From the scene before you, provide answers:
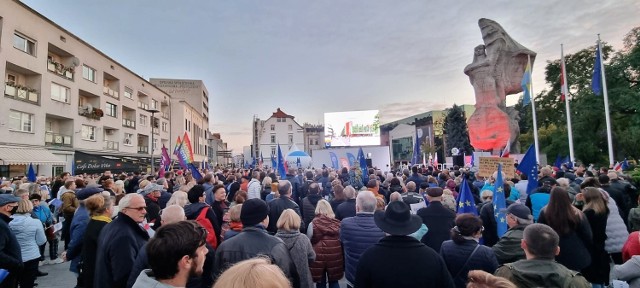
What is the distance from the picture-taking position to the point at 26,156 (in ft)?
69.0

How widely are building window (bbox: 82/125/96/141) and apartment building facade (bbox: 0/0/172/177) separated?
0.26ft

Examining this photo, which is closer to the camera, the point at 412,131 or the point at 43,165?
the point at 43,165

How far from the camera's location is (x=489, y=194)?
675cm

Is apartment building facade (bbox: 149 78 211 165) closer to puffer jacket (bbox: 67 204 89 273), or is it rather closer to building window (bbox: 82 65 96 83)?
building window (bbox: 82 65 96 83)

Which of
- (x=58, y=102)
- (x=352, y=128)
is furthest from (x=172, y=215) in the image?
(x=352, y=128)

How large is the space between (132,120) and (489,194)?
131ft

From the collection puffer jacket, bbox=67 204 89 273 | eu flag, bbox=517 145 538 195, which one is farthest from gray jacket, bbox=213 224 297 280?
eu flag, bbox=517 145 538 195

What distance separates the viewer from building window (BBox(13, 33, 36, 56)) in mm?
21688

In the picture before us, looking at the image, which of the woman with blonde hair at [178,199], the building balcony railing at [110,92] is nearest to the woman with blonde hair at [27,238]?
the woman with blonde hair at [178,199]

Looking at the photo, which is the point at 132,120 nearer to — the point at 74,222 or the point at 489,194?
the point at 74,222

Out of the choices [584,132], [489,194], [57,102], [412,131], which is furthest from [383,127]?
[489,194]

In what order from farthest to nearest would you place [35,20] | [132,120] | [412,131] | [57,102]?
[412,131] < [132,120] < [57,102] < [35,20]

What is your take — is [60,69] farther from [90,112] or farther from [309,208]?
[309,208]

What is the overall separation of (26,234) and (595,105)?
38932 millimetres
